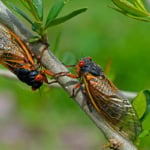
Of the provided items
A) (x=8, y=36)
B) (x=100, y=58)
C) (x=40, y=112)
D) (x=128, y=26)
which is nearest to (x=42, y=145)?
(x=40, y=112)

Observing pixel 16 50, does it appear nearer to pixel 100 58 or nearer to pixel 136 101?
pixel 136 101

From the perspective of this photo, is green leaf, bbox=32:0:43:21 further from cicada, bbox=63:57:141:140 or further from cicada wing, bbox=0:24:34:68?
cicada, bbox=63:57:141:140

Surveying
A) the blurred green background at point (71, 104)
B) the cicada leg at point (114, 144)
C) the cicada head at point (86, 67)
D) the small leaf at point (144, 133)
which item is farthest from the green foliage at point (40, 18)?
the blurred green background at point (71, 104)

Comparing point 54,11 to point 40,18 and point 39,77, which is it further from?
point 39,77

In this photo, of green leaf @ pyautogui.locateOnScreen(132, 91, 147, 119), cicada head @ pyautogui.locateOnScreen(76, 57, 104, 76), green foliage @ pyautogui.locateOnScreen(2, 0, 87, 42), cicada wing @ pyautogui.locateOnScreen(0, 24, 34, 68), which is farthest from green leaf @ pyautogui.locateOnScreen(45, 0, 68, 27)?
green leaf @ pyautogui.locateOnScreen(132, 91, 147, 119)

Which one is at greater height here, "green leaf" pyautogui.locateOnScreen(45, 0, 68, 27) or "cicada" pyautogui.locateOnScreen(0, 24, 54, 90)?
"green leaf" pyautogui.locateOnScreen(45, 0, 68, 27)

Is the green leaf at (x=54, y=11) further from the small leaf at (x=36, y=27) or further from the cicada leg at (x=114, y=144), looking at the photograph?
the cicada leg at (x=114, y=144)

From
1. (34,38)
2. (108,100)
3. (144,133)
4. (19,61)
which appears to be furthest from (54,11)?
(144,133)
